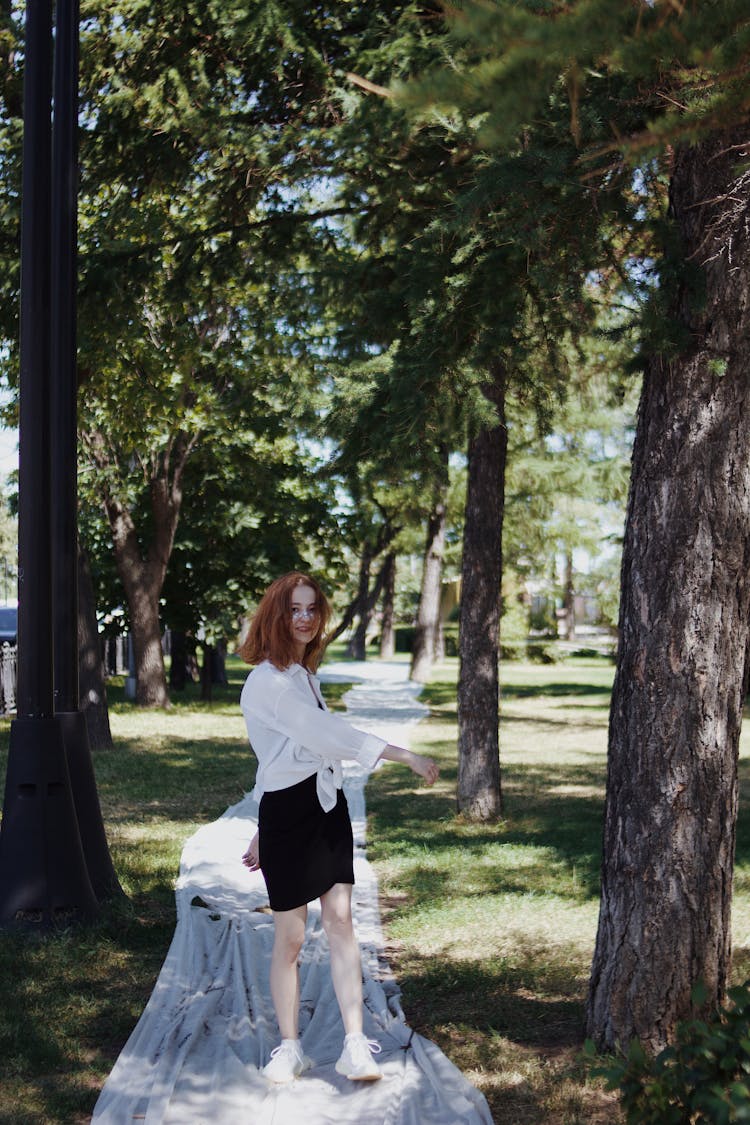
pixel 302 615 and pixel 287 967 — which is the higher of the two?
pixel 302 615

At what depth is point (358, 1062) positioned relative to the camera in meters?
4.46

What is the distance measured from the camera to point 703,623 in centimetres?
452

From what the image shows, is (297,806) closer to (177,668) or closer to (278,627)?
(278,627)

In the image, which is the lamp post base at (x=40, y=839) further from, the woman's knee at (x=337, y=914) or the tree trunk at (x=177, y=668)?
the tree trunk at (x=177, y=668)

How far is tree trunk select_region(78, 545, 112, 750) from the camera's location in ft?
54.0

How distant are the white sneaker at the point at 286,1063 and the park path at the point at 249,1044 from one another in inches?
1.7

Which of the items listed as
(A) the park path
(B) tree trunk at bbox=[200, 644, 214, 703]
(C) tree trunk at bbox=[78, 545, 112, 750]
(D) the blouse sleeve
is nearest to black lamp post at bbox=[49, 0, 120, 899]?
(A) the park path

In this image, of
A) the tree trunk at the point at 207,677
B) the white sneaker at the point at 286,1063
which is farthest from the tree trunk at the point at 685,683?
the tree trunk at the point at 207,677

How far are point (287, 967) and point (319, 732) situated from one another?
3.14 feet

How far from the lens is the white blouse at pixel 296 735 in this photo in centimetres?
450

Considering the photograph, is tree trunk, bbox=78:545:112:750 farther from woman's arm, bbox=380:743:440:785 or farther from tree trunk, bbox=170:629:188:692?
woman's arm, bbox=380:743:440:785

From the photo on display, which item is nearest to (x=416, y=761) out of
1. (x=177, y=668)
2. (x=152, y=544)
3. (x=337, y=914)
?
(x=337, y=914)

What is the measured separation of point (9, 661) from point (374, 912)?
15.2 metres

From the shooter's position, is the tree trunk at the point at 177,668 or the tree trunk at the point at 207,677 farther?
the tree trunk at the point at 177,668
